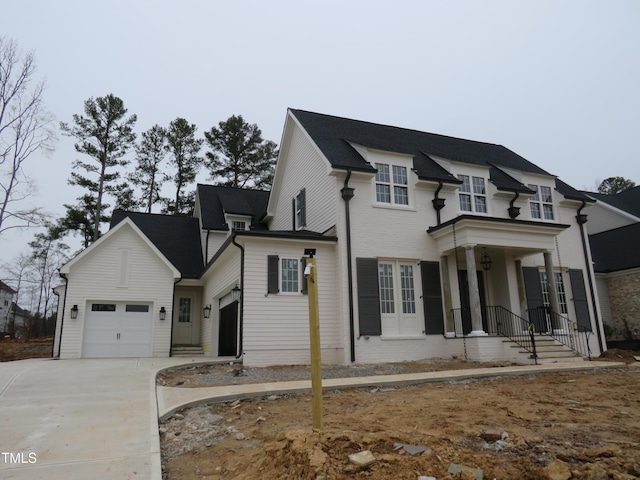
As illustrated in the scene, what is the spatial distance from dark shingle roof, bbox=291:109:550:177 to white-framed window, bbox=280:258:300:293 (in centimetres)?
307

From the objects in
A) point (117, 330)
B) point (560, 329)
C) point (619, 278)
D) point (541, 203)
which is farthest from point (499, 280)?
point (117, 330)

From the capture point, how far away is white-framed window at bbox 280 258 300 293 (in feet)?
39.4

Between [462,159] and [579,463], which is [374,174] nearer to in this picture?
[462,159]

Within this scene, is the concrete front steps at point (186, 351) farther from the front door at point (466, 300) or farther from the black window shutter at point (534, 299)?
the black window shutter at point (534, 299)

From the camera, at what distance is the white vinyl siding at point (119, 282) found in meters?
15.7

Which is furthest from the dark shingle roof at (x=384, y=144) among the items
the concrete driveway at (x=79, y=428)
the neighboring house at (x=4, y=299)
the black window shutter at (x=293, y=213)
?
the neighboring house at (x=4, y=299)

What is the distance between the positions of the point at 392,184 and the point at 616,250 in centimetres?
1218

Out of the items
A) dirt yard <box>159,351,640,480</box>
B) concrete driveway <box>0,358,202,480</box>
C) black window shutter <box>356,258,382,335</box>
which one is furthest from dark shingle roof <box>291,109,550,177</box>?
concrete driveway <box>0,358,202,480</box>

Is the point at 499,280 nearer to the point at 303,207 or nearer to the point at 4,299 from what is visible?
the point at 303,207

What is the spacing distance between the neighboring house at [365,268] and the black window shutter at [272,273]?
28mm

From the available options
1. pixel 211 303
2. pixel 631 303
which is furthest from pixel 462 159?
pixel 211 303

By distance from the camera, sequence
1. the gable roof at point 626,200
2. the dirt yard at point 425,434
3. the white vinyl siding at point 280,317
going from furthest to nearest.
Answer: the gable roof at point 626,200
the white vinyl siding at point 280,317
the dirt yard at point 425,434

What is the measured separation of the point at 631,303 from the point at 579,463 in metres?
17.7

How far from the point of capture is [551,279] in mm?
14047
